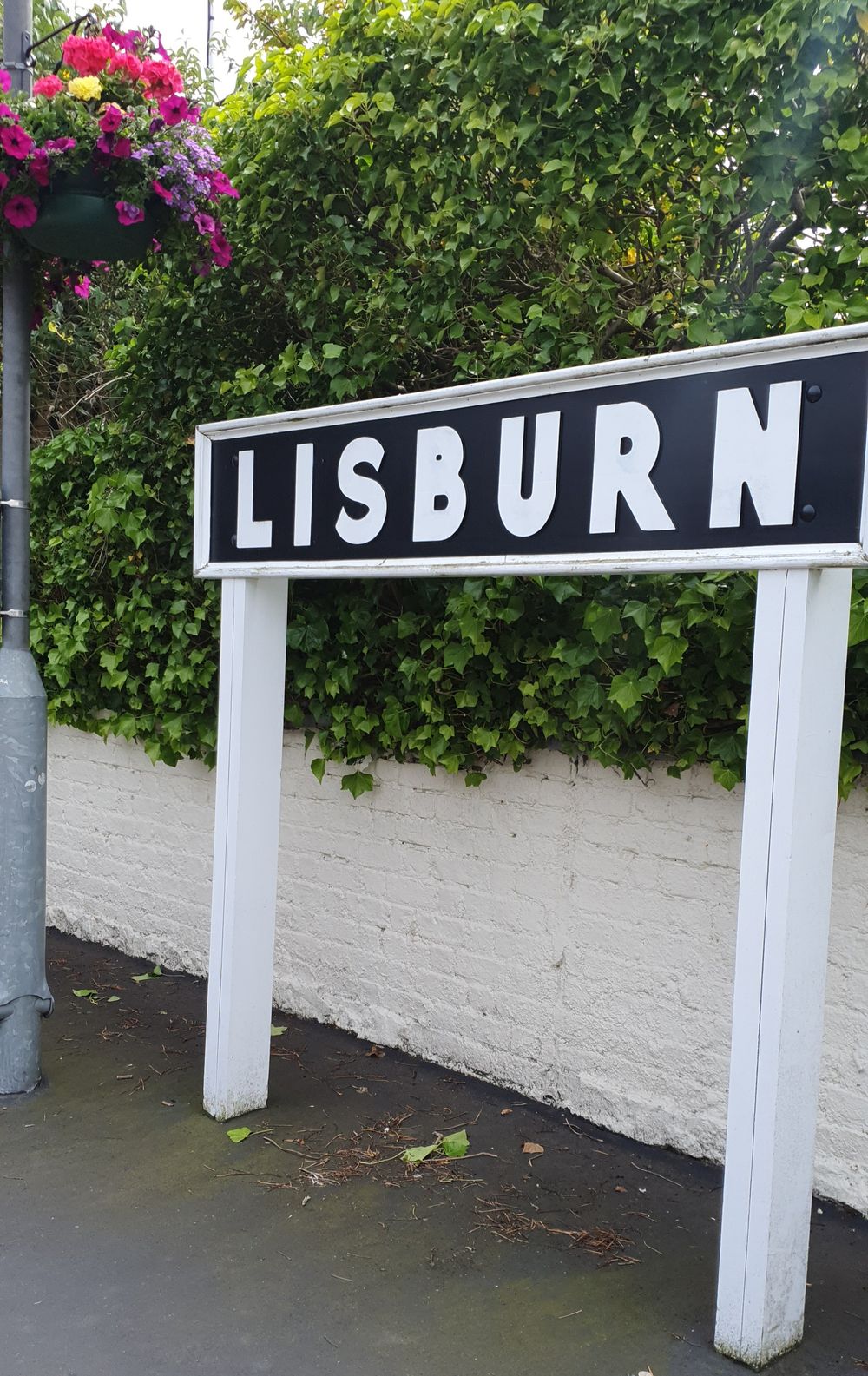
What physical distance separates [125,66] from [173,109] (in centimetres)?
20

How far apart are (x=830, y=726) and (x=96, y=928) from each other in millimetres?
4367

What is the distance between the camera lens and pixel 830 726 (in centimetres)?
257

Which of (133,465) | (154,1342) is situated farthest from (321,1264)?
(133,465)

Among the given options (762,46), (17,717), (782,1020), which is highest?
(762,46)

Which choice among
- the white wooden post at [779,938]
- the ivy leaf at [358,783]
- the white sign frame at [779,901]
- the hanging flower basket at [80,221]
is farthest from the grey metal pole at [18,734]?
the white wooden post at [779,938]

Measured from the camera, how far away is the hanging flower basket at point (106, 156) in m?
3.49

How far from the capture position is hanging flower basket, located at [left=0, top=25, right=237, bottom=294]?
3490mm

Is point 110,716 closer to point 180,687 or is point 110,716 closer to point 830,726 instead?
point 180,687

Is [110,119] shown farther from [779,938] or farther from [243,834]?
[779,938]

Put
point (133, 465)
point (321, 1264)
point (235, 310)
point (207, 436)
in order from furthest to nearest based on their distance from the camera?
point (133, 465) < point (235, 310) < point (207, 436) < point (321, 1264)

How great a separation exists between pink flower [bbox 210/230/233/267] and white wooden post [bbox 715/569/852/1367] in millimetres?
2429

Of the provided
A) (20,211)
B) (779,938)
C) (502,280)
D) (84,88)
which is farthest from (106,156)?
(779,938)

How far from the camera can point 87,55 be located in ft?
11.7

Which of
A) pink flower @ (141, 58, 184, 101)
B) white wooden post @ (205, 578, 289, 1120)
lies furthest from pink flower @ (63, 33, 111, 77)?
white wooden post @ (205, 578, 289, 1120)
